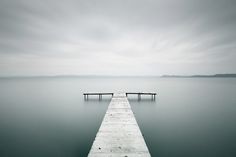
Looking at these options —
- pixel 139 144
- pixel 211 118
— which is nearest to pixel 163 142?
pixel 139 144

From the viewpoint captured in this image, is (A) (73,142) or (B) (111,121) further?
(A) (73,142)

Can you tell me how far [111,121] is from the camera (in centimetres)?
853

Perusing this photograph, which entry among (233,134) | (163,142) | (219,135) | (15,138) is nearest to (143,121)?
(163,142)

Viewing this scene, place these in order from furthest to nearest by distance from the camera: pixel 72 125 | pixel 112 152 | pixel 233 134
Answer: pixel 72 125 → pixel 233 134 → pixel 112 152

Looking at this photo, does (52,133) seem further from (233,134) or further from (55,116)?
(233,134)

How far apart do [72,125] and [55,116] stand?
163 inches

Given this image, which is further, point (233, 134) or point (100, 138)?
point (233, 134)

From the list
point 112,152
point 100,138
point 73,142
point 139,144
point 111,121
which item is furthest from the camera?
point 73,142

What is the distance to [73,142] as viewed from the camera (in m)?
9.33

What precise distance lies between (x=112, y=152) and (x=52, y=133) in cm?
747

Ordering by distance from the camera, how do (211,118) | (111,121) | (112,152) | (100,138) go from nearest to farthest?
(112,152)
(100,138)
(111,121)
(211,118)

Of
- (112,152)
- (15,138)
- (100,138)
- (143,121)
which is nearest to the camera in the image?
(112,152)

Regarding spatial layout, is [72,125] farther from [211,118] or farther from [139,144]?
[211,118]

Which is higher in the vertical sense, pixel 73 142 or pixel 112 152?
pixel 112 152
